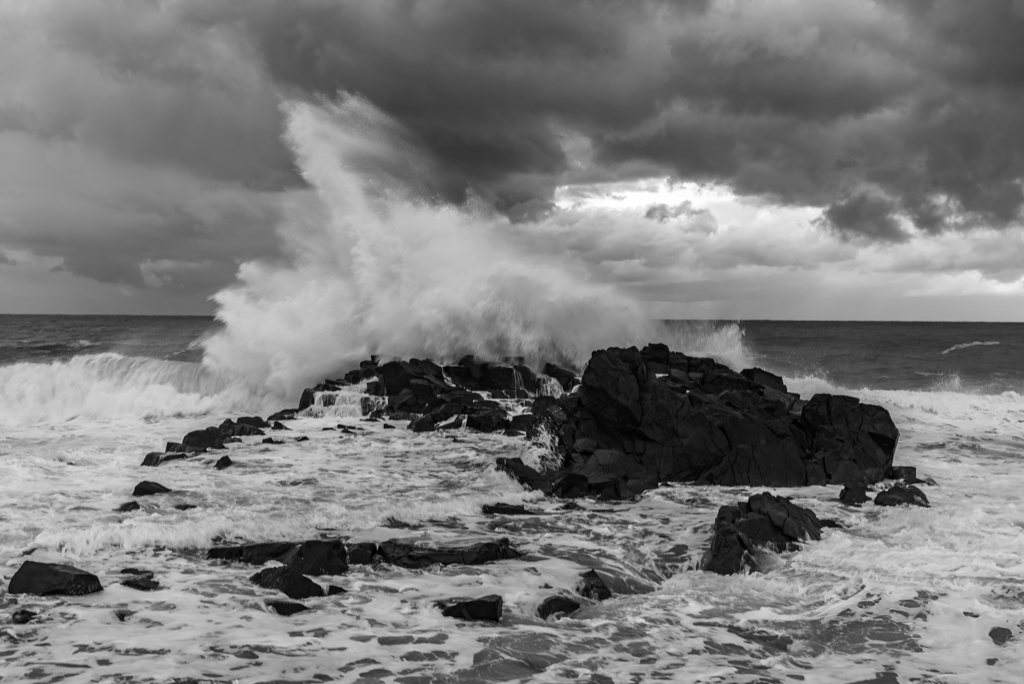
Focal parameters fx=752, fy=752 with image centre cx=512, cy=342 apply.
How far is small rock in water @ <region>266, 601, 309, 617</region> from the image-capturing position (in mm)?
6285

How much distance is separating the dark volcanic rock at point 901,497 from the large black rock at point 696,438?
73 centimetres

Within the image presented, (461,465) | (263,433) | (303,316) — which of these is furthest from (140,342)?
(461,465)

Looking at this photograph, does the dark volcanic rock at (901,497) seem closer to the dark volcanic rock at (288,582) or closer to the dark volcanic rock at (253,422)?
the dark volcanic rock at (288,582)

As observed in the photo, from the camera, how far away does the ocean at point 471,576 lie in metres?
5.45

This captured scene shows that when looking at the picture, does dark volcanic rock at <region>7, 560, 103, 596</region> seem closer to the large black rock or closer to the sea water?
the sea water

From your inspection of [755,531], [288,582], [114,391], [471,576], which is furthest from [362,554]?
[114,391]

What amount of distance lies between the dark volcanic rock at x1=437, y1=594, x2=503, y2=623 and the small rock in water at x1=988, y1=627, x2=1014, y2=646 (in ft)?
13.0

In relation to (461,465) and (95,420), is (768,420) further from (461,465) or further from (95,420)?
(95,420)

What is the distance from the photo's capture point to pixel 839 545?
855cm

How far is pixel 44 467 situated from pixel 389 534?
687cm

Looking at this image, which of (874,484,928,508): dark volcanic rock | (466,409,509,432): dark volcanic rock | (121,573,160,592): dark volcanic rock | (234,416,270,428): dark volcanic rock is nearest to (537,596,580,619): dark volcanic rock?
(121,573,160,592): dark volcanic rock

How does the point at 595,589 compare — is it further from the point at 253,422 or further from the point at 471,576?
the point at 253,422

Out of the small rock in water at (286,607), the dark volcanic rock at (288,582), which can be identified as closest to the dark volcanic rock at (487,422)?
the dark volcanic rock at (288,582)

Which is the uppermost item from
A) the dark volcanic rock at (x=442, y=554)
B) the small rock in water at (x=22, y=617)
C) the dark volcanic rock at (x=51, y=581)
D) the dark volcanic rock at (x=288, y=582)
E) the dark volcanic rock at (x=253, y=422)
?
the dark volcanic rock at (x=253, y=422)
